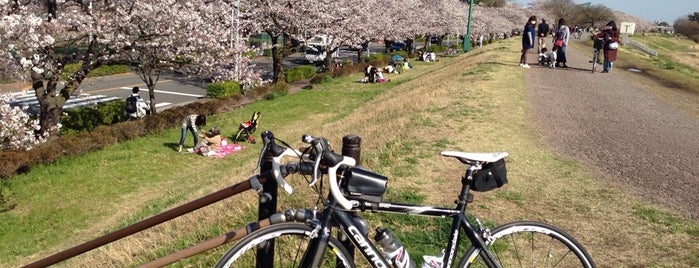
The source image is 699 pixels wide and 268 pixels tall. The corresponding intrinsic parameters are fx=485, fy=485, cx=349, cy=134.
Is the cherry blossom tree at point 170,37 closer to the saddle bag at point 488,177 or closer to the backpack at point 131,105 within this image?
the backpack at point 131,105

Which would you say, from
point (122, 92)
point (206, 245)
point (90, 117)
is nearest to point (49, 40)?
point (90, 117)

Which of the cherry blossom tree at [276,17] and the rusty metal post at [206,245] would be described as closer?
the rusty metal post at [206,245]

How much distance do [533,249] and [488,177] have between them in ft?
5.92

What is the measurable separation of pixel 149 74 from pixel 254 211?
13515mm

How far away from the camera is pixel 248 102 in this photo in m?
22.8

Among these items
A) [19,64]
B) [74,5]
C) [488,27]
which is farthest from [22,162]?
[488,27]

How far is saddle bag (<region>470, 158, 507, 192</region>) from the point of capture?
3.07m

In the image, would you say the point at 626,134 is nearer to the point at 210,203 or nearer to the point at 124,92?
the point at 210,203

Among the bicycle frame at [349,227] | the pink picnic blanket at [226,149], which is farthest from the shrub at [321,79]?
the bicycle frame at [349,227]

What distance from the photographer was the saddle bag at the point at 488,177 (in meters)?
3.07

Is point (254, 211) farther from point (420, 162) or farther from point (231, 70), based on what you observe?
point (231, 70)

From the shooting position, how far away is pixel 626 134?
1024cm

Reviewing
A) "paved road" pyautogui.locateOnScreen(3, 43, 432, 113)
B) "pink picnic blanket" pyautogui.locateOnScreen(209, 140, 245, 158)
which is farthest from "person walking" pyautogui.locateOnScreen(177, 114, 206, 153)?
"paved road" pyautogui.locateOnScreen(3, 43, 432, 113)

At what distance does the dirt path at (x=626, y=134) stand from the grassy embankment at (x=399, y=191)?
1.48 feet
